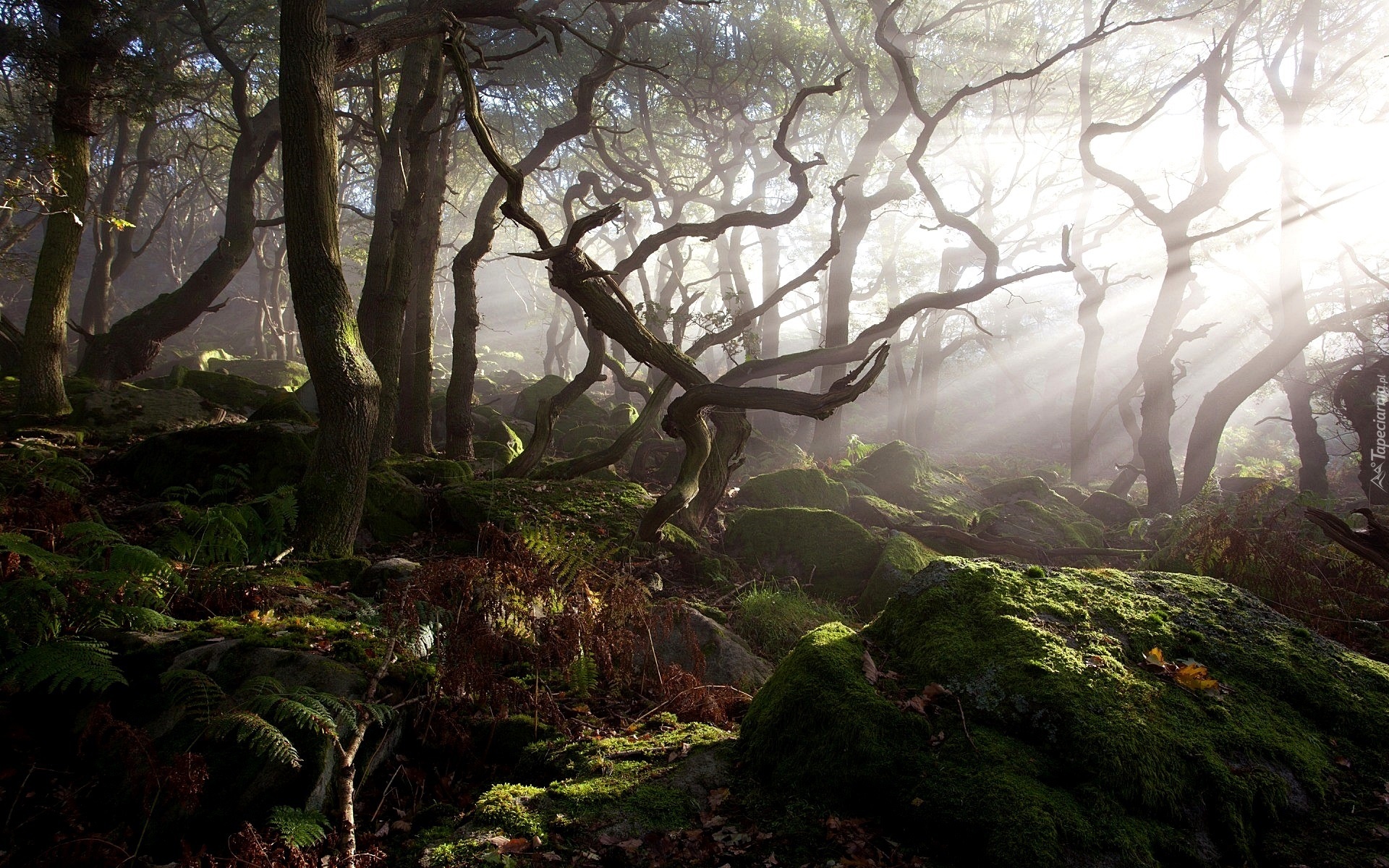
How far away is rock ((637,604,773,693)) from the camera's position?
4121 millimetres

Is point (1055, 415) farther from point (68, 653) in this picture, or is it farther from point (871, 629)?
point (68, 653)

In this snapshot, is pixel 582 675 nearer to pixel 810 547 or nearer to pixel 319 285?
pixel 319 285

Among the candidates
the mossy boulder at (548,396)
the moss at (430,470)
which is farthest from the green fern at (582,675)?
the mossy boulder at (548,396)

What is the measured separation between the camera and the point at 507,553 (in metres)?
4.10

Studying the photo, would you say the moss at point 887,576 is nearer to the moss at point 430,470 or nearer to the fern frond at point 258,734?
the moss at point 430,470

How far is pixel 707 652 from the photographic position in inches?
172

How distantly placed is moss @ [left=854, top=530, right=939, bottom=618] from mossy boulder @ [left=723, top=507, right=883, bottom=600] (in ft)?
0.94

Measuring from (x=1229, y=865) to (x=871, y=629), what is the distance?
1394 millimetres

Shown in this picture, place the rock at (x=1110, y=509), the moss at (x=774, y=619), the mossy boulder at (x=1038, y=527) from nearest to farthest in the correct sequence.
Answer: the moss at (x=774, y=619) → the mossy boulder at (x=1038, y=527) → the rock at (x=1110, y=509)

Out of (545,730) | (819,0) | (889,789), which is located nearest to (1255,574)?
(889,789)

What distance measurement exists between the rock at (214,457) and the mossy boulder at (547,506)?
183 centimetres

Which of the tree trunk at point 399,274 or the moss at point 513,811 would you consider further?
the tree trunk at point 399,274

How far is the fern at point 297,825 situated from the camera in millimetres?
2150

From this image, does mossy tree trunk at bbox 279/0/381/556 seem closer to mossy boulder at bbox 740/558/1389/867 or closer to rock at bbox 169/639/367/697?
rock at bbox 169/639/367/697
